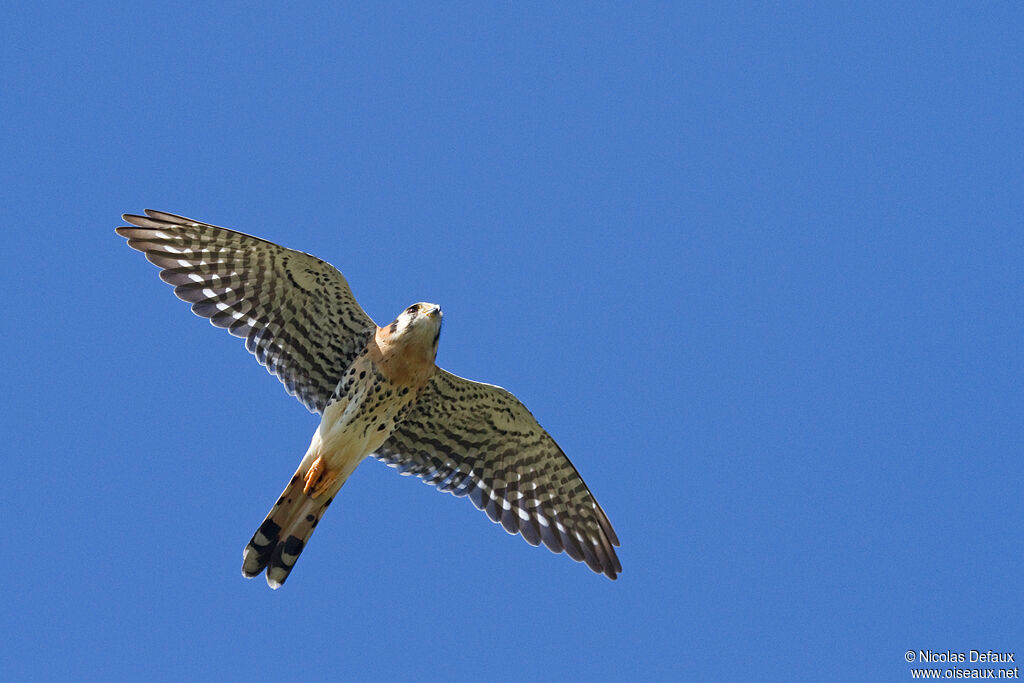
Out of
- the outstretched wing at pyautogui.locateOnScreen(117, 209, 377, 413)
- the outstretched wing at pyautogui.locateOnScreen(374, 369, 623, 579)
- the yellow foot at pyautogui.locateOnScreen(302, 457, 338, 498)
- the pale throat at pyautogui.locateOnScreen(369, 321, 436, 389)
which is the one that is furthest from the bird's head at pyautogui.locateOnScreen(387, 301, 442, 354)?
the yellow foot at pyautogui.locateOnScreen(302, 457, 338, 498)

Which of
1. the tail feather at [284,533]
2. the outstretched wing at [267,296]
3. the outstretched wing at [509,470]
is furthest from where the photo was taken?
the outstretched wing at [509,470]

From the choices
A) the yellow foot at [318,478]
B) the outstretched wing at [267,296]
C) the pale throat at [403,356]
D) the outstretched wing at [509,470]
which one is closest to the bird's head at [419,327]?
the pale throat at [403,356]

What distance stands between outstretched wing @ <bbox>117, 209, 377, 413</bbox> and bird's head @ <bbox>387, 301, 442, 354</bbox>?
1.61 feet

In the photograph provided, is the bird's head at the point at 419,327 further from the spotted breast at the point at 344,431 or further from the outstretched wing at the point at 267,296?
the outstretched wing at the point at 267,296

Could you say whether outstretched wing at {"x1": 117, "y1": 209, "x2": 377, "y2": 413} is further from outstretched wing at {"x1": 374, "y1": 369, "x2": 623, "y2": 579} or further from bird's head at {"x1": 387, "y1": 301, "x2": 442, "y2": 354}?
outstretched wing at {"x1": 374, "y1": 369, "x2": 623, "y2": 579}

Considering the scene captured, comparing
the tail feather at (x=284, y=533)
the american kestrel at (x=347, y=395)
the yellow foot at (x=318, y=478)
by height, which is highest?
the american kestrel at (x=347, y=395)

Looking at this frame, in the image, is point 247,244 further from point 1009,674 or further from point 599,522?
point 1009,674

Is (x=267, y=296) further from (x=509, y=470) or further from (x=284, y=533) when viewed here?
(x=509, y=470)

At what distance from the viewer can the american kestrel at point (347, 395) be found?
10008mm

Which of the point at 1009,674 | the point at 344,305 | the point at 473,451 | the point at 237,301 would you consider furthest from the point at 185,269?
the point at 1009,674

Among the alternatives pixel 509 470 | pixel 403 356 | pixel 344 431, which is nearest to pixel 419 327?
pixel 403 356

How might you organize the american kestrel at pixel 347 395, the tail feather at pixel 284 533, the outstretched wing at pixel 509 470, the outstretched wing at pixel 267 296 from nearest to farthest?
1. the tail feather at pixel 284 533
2. the american kestrel at pixel 347 395
3. the outstretched wing at pixel 267 296
4. the outstretched wing at pixel 509 470

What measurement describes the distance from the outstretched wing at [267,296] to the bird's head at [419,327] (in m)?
0.49

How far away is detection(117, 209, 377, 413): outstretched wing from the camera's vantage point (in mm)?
10203
